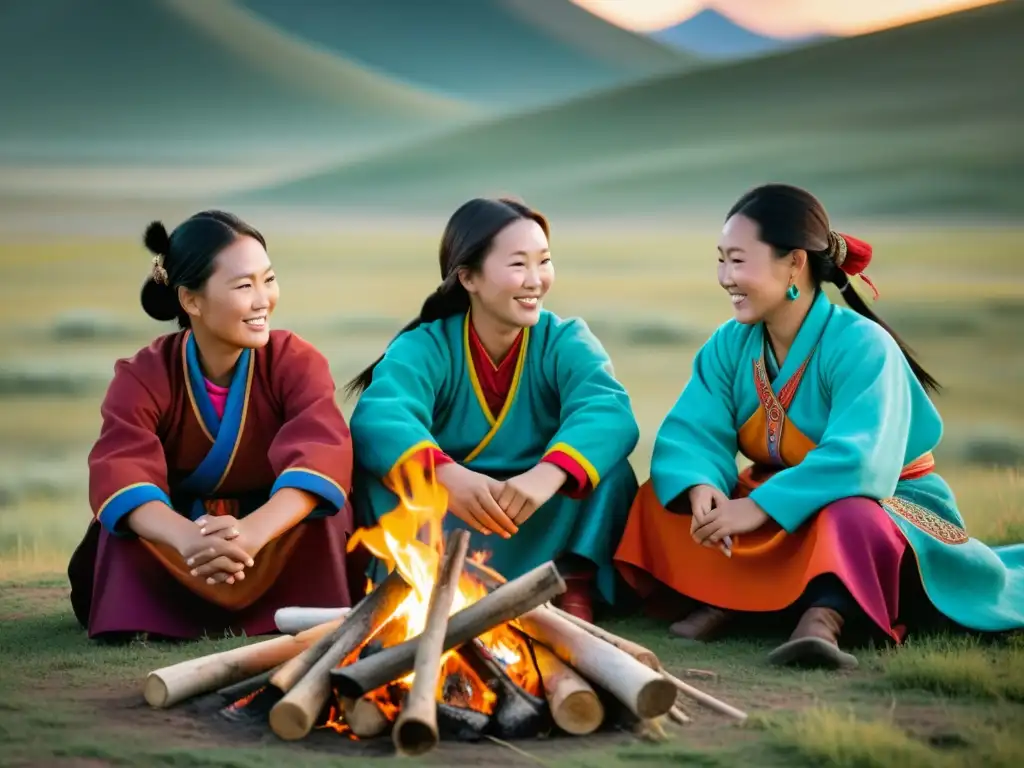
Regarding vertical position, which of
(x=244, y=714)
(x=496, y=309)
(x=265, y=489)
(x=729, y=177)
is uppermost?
(x=729, y=177)

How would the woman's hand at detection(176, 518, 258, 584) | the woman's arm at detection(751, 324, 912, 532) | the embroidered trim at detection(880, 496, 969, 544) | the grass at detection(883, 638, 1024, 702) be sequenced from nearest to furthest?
the grass at detection(883, 638, 1024, 702), the woman's hand at detection(176, 518, 258, 584), the woman's arm at detection(751, 324, 912, 532), the embroidered trim at detection(880, 496, 969, 544)

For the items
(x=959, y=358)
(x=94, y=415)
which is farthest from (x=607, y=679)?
(x=959, y=358)

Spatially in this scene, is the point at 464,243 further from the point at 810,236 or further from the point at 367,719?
the point at 367,719

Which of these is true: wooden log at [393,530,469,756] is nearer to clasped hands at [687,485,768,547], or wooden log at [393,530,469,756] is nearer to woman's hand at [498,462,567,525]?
woman's hand at [498,462,567,525]

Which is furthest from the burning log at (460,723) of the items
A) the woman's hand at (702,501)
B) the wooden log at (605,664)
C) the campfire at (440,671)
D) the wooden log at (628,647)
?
the woman's hand at (702,501)

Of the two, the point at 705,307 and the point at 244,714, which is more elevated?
the point at 705,307

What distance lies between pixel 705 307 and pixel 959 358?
4.51 meters

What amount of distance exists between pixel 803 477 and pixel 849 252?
801mm

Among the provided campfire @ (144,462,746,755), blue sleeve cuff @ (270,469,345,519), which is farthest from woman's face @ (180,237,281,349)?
campfire @ (144,462,746,755)

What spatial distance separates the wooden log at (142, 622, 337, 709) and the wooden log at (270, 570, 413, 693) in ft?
0.15

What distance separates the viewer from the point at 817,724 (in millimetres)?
3426

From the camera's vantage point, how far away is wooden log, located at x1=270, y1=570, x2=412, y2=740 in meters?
3.46

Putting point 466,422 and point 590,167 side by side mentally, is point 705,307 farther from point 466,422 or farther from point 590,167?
point 590,167

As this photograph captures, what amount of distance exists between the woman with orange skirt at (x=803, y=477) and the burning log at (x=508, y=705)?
38.1 inches
